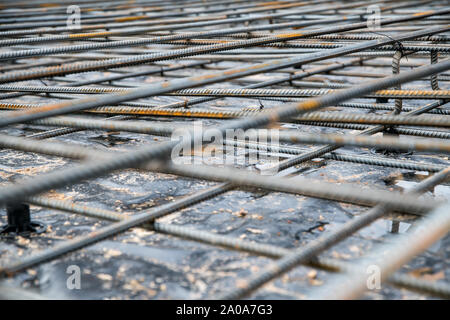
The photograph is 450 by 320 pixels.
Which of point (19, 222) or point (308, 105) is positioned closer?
point (308, 105)

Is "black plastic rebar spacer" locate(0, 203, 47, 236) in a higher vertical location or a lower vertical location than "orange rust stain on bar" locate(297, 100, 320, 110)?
lower

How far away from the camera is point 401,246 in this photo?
1771mm

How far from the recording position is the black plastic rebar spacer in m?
3.50

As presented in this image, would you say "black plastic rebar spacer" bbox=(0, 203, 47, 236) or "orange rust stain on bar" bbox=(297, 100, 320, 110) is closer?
"orange rust stain on bar" bbox=(297, 100, 320, 110)

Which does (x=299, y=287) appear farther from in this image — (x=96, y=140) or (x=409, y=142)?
(x=96, y=140)

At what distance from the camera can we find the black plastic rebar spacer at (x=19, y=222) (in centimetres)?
350

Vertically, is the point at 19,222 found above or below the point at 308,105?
below

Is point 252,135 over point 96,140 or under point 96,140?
over

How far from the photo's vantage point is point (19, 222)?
3553mm

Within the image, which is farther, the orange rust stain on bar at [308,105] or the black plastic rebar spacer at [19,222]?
the black plastic rebar spacer at [19,222]

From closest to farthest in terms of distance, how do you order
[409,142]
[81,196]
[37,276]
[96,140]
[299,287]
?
[409,142] → [299,287] → [37,276] → [81,196] → [96,140]

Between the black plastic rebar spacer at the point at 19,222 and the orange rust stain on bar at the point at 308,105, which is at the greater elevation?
the orange rust stain on bar at the point at 308,105

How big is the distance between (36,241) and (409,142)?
234 cm
